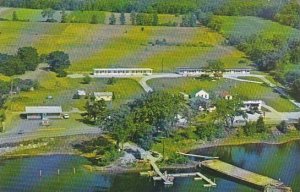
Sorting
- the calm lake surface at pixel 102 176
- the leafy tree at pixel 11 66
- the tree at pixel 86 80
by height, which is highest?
the leafy tree at pixel 11 66

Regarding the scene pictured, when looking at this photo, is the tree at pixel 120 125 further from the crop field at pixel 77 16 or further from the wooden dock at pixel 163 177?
the crop field at pixel 77 16

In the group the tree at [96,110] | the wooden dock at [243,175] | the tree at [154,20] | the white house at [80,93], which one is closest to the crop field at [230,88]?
the white house at [80,93]

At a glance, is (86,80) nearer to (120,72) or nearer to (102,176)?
(120,72)

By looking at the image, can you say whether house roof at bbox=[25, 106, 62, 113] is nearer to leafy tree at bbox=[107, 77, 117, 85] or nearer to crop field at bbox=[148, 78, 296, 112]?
leafy tree at bbox=[107, 77, 117, 85]

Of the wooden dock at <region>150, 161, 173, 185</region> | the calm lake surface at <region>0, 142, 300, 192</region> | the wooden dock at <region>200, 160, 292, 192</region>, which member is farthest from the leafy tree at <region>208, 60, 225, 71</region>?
the wooden dock at <region>150, 161, 173, 185</region>

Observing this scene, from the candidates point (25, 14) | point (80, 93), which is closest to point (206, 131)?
point (80, 93)

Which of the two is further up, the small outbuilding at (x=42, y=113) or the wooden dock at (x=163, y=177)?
the small outbuilding at (x=42, y=113)
